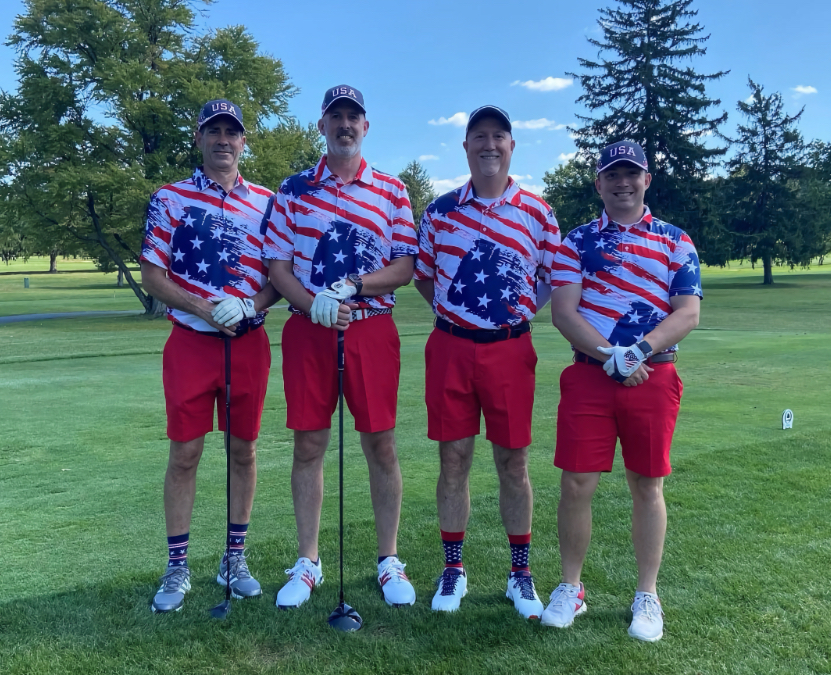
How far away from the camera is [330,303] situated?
9.69 feet

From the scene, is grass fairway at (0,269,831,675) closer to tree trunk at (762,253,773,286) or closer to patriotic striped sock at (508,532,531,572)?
patriotic striped sock at (508,532,531,572)

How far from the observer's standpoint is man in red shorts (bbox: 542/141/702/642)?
9.39ft

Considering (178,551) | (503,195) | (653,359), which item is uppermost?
(503,195)

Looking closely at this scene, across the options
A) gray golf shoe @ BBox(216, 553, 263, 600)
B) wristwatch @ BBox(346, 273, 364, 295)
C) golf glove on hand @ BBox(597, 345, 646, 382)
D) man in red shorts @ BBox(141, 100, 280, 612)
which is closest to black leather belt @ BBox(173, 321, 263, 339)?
man in red shorts @ BBox(141, 100, 280, 612)

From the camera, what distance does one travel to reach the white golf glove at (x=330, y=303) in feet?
9.70

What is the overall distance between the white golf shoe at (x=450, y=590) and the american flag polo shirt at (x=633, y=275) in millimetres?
1231

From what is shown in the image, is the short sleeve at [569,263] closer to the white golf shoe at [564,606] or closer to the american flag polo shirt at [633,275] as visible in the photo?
the american flag polo shirt at [633,275]

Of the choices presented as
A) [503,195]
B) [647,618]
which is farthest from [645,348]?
[647,618]

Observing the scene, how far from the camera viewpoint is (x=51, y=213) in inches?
1005

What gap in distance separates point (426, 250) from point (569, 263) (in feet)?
2.23

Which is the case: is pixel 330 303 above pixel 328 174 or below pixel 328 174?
below

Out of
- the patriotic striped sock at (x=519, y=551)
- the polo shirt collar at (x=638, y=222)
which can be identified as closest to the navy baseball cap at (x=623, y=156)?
the polo shirt collar at (x=638, y=222)

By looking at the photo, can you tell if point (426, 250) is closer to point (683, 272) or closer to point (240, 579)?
point (683, 272)

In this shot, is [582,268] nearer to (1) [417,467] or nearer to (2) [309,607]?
(2) [309,607]
